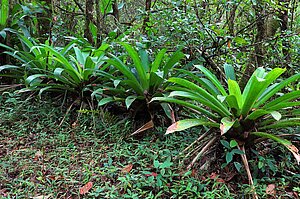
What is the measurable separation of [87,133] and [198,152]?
3.09 feet

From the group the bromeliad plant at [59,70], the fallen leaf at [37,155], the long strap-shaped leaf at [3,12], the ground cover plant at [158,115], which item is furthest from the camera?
the long strap-shaped leaf at [3,12]

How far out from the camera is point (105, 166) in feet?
5.84

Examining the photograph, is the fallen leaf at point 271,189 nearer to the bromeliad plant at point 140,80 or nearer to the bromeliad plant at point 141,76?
the bromeliad plant at point 140,80

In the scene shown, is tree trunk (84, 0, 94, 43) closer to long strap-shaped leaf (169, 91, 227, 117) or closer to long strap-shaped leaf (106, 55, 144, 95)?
long strap-shaped leaf (106, 55, 144, 95)

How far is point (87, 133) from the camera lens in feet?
7.29

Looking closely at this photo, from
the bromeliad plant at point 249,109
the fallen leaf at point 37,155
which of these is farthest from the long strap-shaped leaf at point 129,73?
the fallen leaf at point 37,155

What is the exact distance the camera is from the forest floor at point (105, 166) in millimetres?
1528

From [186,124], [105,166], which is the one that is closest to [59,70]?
[105,166]

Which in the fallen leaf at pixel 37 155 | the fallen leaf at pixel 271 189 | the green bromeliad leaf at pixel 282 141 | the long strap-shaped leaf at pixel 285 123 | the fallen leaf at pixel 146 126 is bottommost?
the fallen leaf at pixel 37 155

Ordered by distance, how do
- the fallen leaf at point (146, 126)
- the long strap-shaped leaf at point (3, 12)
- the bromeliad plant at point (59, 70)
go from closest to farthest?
the fallen leaf at point (146, 126) → the bromeliad plant at point (59, 70) → the long strap-shaped leaf at point (3, 12)

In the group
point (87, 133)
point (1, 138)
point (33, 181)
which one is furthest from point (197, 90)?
point (1, 138)

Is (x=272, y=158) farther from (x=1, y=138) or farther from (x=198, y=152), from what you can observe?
(x=1, y=138)

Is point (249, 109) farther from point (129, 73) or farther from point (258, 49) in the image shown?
point (258, 49)

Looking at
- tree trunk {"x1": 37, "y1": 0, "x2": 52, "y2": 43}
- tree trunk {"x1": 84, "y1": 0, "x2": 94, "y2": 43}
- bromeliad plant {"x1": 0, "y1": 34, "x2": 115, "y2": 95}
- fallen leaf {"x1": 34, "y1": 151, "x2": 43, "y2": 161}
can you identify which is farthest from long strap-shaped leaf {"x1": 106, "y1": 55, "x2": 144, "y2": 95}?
tree trunk {"x1": 37, "y1": 0, "x2": 52, "y2": 43}
